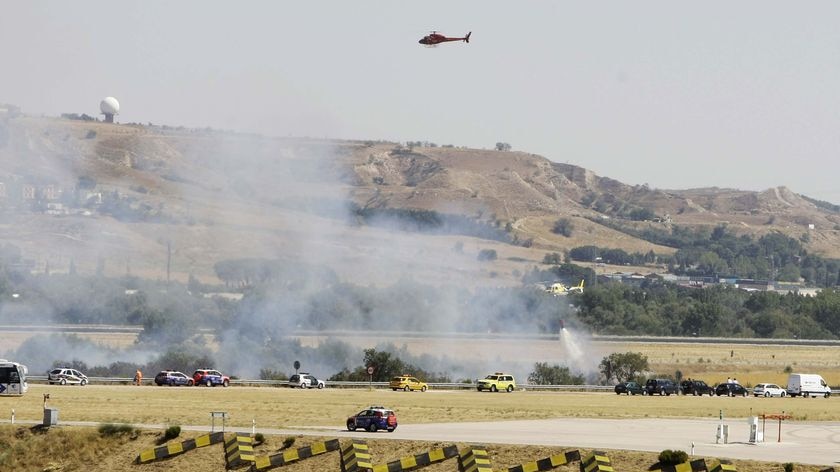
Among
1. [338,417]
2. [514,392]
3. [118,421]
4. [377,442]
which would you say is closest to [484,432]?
[377,442]

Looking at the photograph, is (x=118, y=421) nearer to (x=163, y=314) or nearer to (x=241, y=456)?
(x=241, y=456)

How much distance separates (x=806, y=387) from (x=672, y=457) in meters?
59.7

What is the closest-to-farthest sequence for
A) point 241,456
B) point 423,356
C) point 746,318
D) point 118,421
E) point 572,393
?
1. point 241,456
2. point 118,421
3. point 572,393
4. point 423,356
5. point 746,318

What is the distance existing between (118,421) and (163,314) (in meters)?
81.8

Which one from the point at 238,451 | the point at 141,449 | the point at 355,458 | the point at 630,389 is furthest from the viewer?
the point at 630,389

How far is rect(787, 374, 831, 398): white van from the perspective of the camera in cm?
10850

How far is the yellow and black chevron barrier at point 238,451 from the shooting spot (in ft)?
191

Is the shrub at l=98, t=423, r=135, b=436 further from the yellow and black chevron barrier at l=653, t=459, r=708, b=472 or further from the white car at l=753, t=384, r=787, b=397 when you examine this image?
the white car at l=753, t=384, r=787, b=397

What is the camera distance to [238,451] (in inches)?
2313

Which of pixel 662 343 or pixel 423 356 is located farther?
pixel 662 343

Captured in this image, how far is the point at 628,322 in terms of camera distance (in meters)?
182

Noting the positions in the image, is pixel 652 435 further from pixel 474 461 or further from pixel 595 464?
pixel 474 461

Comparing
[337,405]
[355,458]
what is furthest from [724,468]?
[337,405]

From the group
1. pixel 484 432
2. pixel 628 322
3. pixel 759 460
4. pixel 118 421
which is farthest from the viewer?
pixel 628 322
